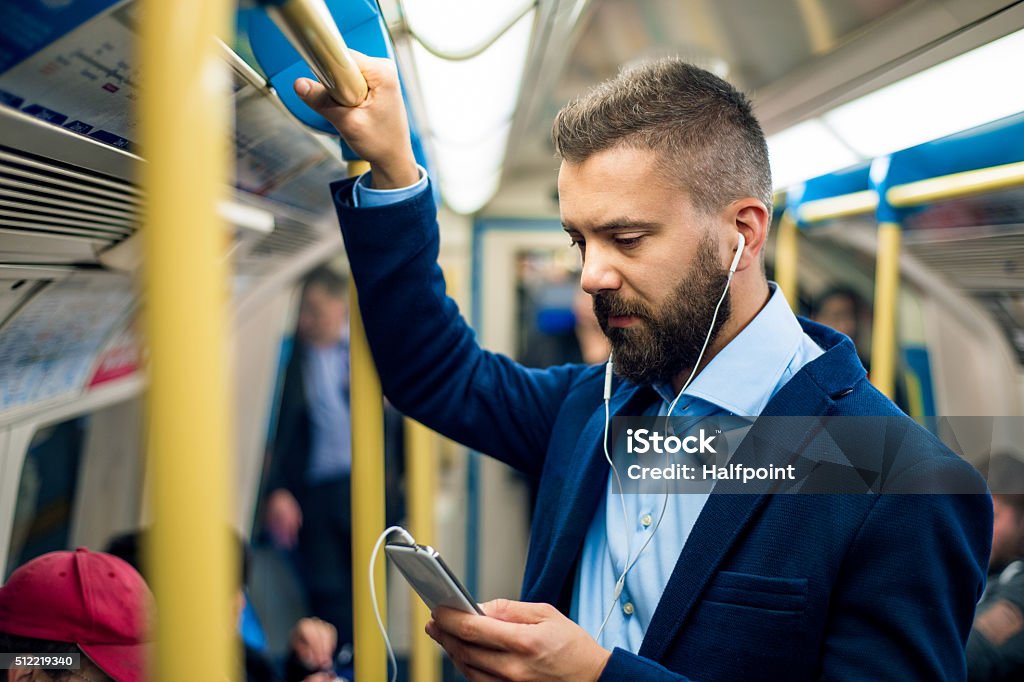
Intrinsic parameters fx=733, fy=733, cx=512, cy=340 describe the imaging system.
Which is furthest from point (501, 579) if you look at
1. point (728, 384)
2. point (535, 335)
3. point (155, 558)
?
point (155, 558)

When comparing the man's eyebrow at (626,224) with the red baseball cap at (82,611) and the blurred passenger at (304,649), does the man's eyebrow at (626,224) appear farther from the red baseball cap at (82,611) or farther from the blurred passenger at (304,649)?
the blurred passenger at (304,649)

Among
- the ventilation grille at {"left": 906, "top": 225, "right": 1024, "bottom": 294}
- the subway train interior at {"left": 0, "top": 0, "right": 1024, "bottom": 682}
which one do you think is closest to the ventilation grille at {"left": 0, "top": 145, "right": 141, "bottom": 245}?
the subway train interior at {"left": 0, "top": 0, "right": 1024, "bottom": 682}

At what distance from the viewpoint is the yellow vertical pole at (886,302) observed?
239cm

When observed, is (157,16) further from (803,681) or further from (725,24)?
(725,24)

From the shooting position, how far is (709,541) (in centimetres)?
106

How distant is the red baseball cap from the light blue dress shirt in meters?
0.79

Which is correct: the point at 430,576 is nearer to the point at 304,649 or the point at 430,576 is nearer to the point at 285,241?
the point at 304,649

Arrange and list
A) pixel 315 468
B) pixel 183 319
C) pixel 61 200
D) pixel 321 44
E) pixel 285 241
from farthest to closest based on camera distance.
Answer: pixel 315 468 → pixel 285 241 → pixel 61 200 → pixel 321 44 → pixel 183 319

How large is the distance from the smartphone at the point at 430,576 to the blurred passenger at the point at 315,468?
2.94 metres

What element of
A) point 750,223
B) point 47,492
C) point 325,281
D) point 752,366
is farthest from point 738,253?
point 325,281

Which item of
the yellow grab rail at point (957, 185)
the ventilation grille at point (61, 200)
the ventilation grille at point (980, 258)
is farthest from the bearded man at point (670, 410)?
the ventilation grille at point (980, 258)

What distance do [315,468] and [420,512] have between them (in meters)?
1.17

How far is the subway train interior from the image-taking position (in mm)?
492

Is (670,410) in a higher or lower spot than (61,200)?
lower
